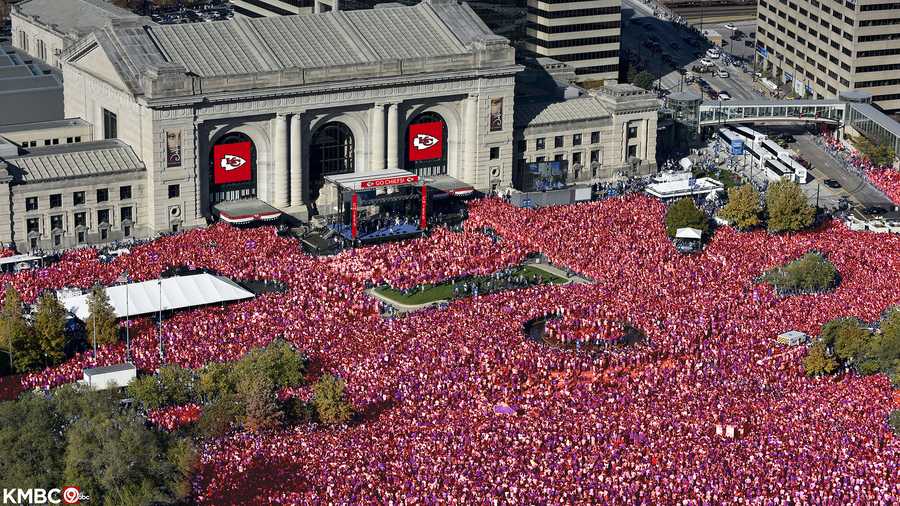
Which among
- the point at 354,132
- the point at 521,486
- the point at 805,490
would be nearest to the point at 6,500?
the point at 521,486

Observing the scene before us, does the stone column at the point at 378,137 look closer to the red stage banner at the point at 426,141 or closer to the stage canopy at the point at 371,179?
the stage canopy at the point at 371,179

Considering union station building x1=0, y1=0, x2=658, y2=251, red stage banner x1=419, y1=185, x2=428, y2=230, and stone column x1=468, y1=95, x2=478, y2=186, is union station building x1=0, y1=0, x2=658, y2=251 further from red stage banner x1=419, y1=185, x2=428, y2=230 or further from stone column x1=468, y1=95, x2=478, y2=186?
red stage banner x1=419, y1=185, x2=428, y2=230

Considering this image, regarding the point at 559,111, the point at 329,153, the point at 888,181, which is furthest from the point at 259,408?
the point at 888,181

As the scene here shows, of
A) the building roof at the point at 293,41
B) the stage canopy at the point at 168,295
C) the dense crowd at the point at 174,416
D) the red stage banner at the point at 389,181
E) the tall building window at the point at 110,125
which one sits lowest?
the dense crowd at the point at 174,416

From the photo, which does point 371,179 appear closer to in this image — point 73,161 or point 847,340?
point 73,161

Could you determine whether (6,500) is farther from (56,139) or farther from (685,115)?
(685,115)

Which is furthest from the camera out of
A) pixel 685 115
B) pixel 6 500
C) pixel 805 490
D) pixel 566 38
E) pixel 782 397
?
pixel 566 38

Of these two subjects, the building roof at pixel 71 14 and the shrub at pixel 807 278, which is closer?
the shrub at pixel 807 278

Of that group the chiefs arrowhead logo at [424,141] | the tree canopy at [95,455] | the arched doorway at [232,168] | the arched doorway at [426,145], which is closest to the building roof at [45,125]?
the arched doorway at [232,168]
